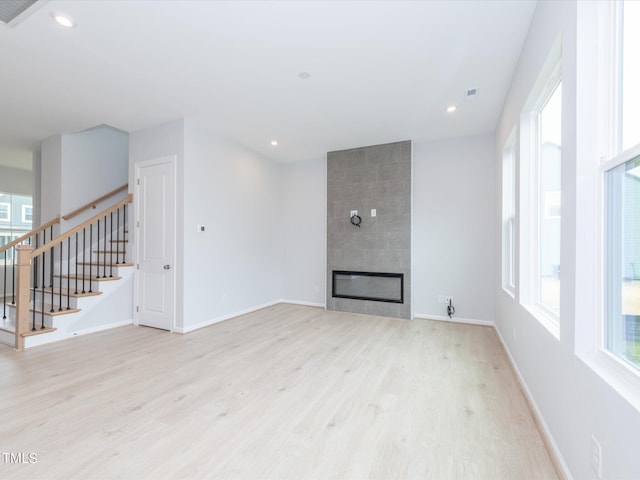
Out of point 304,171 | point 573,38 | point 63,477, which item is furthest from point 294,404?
point 304,171

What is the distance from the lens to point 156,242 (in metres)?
4.01

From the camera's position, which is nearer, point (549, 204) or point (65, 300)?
point (549, 204)

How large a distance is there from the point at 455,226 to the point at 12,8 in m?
5.09

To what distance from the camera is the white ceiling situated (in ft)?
6.73

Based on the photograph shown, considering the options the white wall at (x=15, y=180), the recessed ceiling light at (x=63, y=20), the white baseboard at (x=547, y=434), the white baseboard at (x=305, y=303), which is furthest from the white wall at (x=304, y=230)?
the white wall at (x=15, y=180)

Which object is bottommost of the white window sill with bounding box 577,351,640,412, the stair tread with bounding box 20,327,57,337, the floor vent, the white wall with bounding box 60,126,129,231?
the stair tread with bounding box 20,327,57,337

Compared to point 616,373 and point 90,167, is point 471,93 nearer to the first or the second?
point 616,373

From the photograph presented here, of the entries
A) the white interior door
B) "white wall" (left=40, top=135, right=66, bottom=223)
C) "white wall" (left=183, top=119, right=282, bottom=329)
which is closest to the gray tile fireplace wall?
"white wall" (left=183, top=119, right=282, bottom=329)

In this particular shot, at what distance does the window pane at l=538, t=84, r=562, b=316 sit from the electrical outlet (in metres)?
0.91

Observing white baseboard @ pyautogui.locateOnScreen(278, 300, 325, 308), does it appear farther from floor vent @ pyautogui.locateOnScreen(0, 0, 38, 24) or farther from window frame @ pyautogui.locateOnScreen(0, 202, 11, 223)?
window frame @ pyautogui.locateOnScreen(0, 202, 11, 223)

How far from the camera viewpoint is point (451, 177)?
447 cm

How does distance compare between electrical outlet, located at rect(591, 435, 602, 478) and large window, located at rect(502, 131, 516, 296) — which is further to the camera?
large window, located at rect(502, 131, 516, 296)

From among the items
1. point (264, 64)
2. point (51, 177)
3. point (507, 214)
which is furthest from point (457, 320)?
point (51, 177)

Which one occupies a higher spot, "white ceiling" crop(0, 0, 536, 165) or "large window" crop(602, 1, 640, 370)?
"white ceiling" crop(0, 0, 536, 165)
